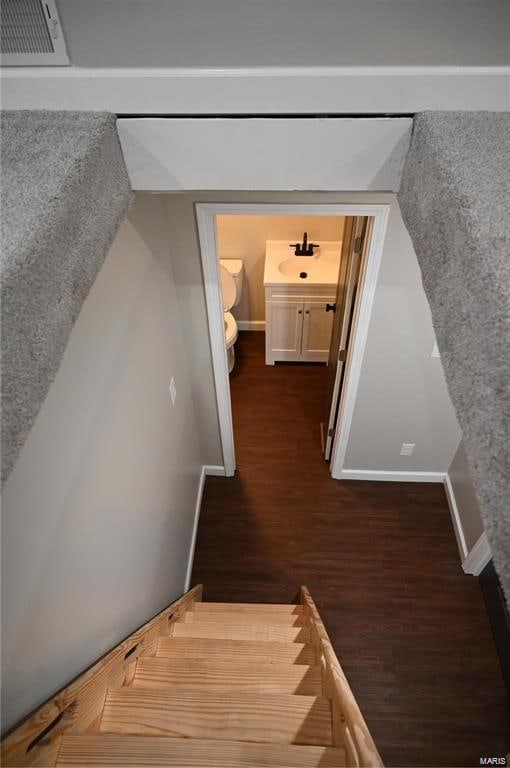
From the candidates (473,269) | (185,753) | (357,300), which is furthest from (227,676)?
(357,300)

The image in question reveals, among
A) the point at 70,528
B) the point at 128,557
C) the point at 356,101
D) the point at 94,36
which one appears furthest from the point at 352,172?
the point at 128,557

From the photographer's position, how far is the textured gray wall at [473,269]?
58cm

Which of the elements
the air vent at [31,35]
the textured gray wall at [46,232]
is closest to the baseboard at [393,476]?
the textured gray wall at [46,232]

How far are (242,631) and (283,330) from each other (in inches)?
92.6

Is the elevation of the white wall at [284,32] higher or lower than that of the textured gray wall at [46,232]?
higher

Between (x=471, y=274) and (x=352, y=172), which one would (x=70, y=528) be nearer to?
(x=471, y=274)

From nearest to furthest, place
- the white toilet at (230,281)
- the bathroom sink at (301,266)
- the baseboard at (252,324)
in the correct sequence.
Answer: the bathroom sink at (301,266) → the white toilet at (230,281) → the baseboard at (252,324)

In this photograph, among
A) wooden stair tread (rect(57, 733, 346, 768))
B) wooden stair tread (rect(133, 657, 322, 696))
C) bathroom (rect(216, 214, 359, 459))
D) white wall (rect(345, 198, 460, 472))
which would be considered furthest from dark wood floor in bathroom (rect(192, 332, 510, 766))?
wooden stair tread (rect(57, 733, 346, 768))

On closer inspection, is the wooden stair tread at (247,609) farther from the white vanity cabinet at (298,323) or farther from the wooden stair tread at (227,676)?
the white vanity cabinet at (298,323)

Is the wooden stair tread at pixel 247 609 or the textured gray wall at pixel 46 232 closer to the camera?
the textured gray wall at pixel 46 232

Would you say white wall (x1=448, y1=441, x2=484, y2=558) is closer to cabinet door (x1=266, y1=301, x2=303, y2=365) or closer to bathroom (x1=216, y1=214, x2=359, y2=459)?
bathroom (x1=216, y1=214, x2=359, y2=459)

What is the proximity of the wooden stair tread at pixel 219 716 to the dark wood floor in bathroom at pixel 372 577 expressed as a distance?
4.00ft

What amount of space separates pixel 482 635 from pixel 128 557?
185 centimetres

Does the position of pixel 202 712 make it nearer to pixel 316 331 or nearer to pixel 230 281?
pixel 316 331
